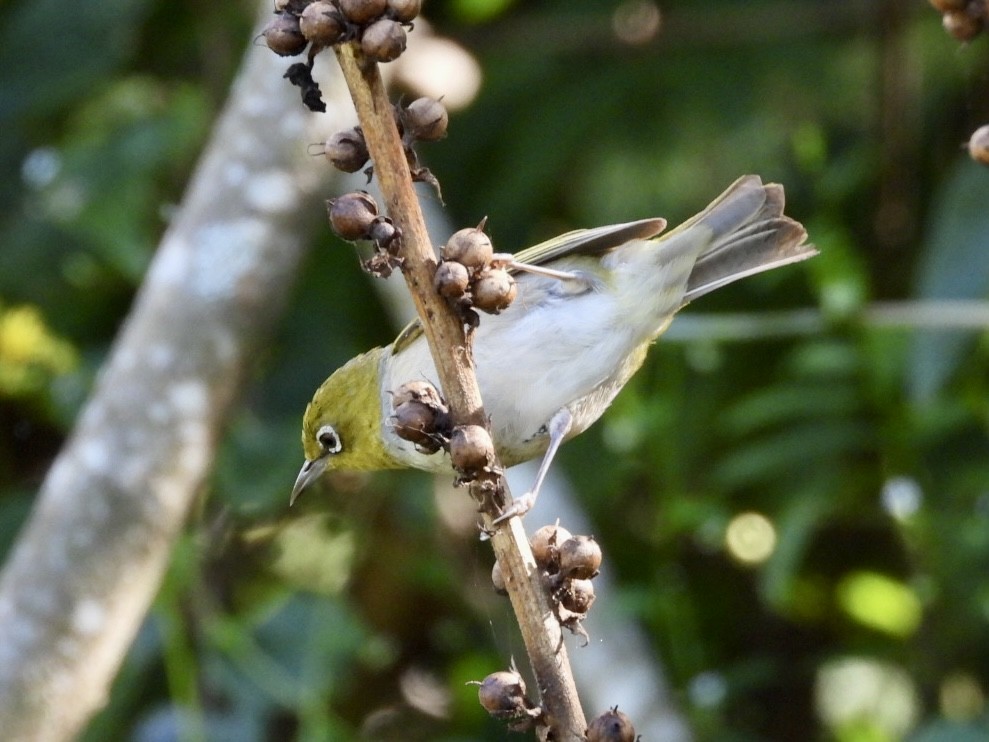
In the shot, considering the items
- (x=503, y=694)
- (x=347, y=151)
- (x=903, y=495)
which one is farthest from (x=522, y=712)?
(x=903, y=495)

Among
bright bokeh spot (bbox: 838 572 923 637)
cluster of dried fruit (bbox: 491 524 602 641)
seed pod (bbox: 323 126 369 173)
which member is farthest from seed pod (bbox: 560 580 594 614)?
bright bokeh spot (bbox: 838 572 923 637)

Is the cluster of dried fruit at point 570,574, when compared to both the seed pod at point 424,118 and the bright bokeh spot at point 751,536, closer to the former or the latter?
the seed pod at point 424,118

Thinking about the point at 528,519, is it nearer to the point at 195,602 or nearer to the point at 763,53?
the point at 195,602

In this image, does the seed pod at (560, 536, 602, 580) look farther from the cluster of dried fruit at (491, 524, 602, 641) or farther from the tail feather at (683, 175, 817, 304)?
the tail feather at (683, 175, 817, 304)

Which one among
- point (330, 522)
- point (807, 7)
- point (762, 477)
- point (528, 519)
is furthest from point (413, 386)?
point (807, 7)

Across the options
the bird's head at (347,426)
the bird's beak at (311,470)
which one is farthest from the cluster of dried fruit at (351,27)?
the bird's beak at (311,470)
